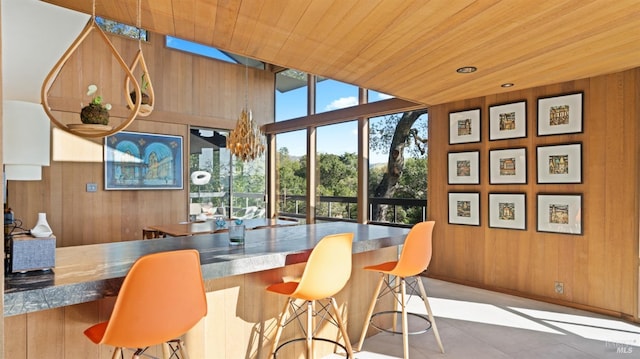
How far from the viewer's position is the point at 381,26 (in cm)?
265

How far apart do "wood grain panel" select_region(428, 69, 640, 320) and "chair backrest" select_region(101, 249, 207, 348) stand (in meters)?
4.06

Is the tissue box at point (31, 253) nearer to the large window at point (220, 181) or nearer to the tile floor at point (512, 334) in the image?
the tile floor at point (512, 334)

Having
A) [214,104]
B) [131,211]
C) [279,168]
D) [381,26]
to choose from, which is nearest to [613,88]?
[381,26]

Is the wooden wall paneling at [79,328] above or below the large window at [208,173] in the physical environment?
below

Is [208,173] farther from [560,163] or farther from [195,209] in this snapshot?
[560,163]

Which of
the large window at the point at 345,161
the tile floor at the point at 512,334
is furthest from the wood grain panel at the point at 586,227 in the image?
the large window at the point at 345,161

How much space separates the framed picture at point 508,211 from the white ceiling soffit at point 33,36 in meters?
4.58

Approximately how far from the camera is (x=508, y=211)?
4488mm

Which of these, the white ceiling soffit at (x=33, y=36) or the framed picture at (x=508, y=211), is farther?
the framed picture at (x=508, y=211)

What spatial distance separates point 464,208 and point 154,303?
429 cm

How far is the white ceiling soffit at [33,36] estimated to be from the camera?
244cm

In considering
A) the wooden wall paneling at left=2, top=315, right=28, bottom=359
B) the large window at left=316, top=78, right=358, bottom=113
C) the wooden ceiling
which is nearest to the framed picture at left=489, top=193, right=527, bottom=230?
the wooden ceiling

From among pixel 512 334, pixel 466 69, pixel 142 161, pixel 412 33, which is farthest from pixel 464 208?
pixel 142 161

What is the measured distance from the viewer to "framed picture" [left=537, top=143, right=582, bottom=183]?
156 inches
